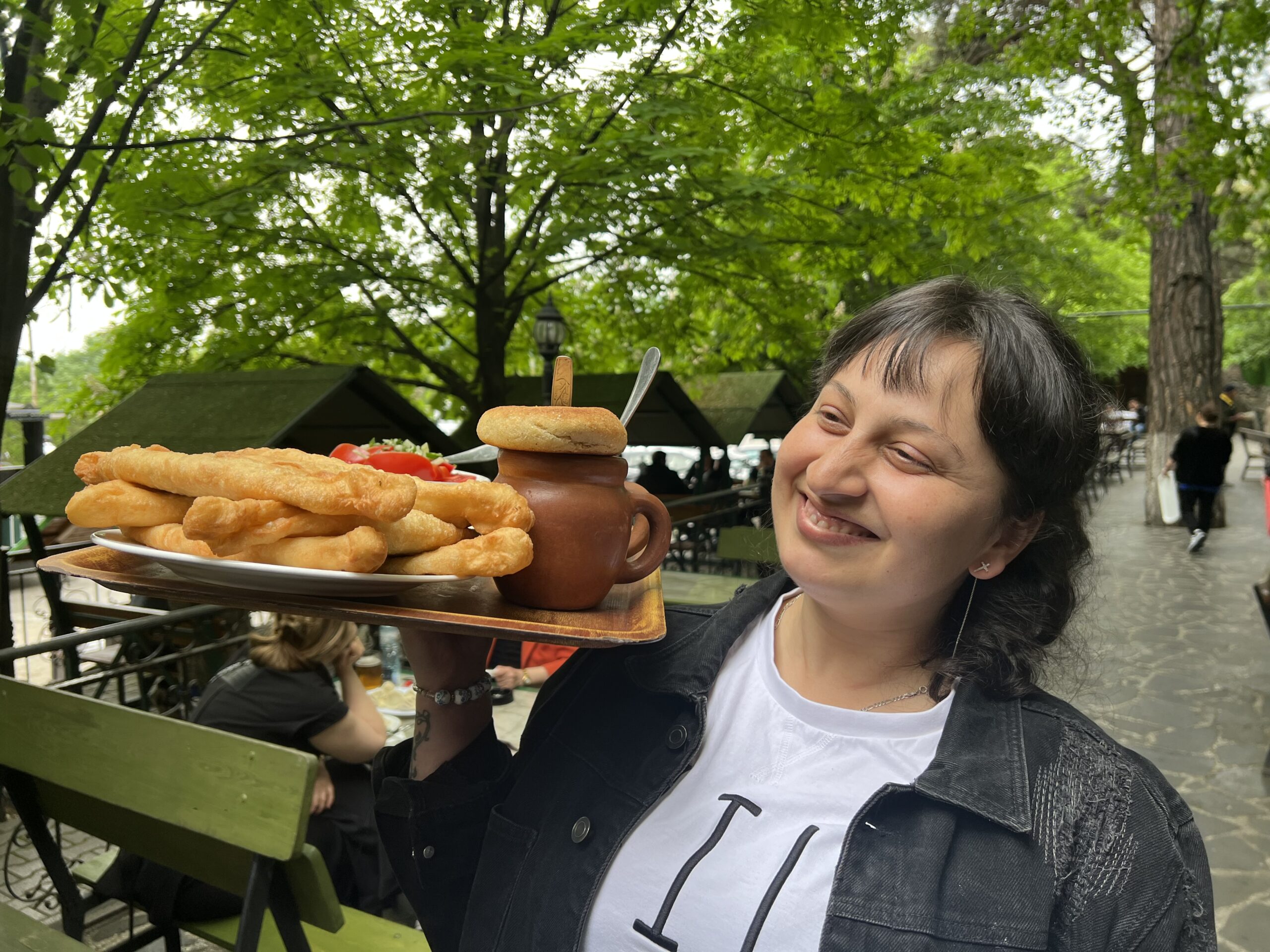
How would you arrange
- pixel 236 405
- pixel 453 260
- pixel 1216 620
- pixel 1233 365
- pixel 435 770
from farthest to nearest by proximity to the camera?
pixel 1233 365, pixel 1216 620, pixel 453 260, pixel 236 405, pixel 435 770

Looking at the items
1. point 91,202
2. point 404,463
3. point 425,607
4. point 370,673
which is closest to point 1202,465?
point 370,673

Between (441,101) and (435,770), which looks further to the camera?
(441,101)

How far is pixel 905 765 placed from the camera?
1.45 m

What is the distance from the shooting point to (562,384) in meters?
1.35

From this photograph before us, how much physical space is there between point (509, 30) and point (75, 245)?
3.42 m

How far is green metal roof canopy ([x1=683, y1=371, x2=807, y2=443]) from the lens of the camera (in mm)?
11609

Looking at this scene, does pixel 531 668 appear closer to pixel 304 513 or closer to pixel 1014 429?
pixel 1014 429

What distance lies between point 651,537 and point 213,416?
15.6 ft

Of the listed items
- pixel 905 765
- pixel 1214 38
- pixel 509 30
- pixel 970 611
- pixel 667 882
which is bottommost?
pixel 667 882

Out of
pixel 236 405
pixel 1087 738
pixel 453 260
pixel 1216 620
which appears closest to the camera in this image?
pixel 1087 738

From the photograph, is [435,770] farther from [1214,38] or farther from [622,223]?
[1214,38]

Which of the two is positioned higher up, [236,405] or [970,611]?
[236,405]

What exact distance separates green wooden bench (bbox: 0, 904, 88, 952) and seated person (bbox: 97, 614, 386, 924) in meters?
0.92

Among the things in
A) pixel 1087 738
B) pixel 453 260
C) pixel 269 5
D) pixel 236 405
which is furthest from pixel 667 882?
pixel 453 260
